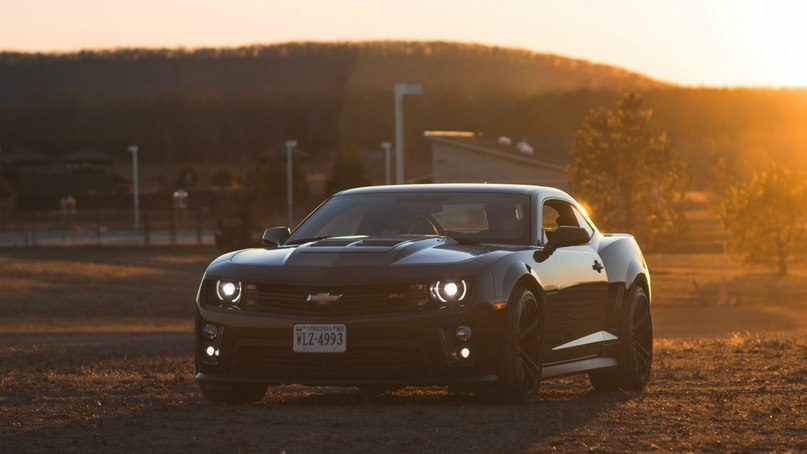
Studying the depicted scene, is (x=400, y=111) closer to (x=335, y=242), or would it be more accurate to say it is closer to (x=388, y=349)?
(x=335, y=242)

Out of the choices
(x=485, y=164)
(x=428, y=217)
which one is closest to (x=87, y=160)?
(x=485, y=164)

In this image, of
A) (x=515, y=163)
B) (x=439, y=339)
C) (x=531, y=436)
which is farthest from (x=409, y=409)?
(x=515, y=163)

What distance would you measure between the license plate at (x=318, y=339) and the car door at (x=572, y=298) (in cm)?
168

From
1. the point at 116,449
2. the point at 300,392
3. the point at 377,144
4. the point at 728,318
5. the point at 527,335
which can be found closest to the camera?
the point at 116,449

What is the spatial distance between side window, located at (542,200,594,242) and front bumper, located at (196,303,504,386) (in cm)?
184

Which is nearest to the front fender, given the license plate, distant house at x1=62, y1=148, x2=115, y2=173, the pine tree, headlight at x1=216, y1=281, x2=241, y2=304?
the license plate

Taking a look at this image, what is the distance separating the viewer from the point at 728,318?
39531 millimetres

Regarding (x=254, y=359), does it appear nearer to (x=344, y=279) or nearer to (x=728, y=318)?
(x=344, y=279)

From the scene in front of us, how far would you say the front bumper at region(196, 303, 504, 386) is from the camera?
372 inches

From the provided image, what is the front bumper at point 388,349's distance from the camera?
9.44 metres

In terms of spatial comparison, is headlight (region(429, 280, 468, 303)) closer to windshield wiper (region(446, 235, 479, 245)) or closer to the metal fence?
windshield wiper (region(446, 235, 479, 245))

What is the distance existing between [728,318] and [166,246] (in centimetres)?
3798

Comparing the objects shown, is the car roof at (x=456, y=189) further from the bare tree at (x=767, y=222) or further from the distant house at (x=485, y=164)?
the distant house at (x=485, y=164)

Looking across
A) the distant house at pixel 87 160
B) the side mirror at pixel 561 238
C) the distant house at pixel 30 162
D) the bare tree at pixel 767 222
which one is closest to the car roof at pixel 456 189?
the side mirror at pixel 561 238
